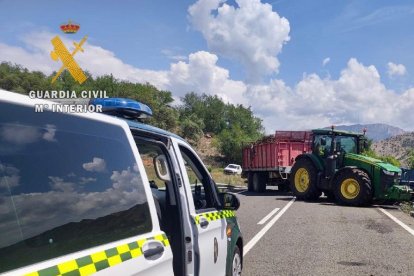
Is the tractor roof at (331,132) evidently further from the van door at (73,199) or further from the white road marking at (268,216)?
the van door at (73,199)

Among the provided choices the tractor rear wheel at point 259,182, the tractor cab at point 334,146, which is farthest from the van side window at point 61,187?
the tractor rear wheel at point 259,182

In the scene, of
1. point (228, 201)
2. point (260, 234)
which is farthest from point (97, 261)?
point (260, 234)

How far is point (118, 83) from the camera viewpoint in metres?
72.6

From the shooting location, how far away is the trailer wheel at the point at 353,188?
16.2 meters

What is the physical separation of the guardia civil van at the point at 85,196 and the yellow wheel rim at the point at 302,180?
15380 mm

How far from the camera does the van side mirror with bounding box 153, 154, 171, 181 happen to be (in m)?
3.90

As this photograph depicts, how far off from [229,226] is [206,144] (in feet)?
277

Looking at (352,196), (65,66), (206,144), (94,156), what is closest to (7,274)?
(94,156)

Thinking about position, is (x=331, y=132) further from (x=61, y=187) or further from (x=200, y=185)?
(x=61, y=187)

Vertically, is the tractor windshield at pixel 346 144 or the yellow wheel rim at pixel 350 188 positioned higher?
the tractor windshield at pixel 346 144

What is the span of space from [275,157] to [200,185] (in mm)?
17765

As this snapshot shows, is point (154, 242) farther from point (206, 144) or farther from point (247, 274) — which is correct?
point (206, 144)

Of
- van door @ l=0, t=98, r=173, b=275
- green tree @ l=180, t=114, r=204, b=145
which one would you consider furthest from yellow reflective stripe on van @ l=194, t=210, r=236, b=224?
green tree @ l=180, t=114, r=204, b=145

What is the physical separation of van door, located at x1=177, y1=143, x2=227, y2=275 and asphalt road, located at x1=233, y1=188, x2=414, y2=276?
87.4 inches
